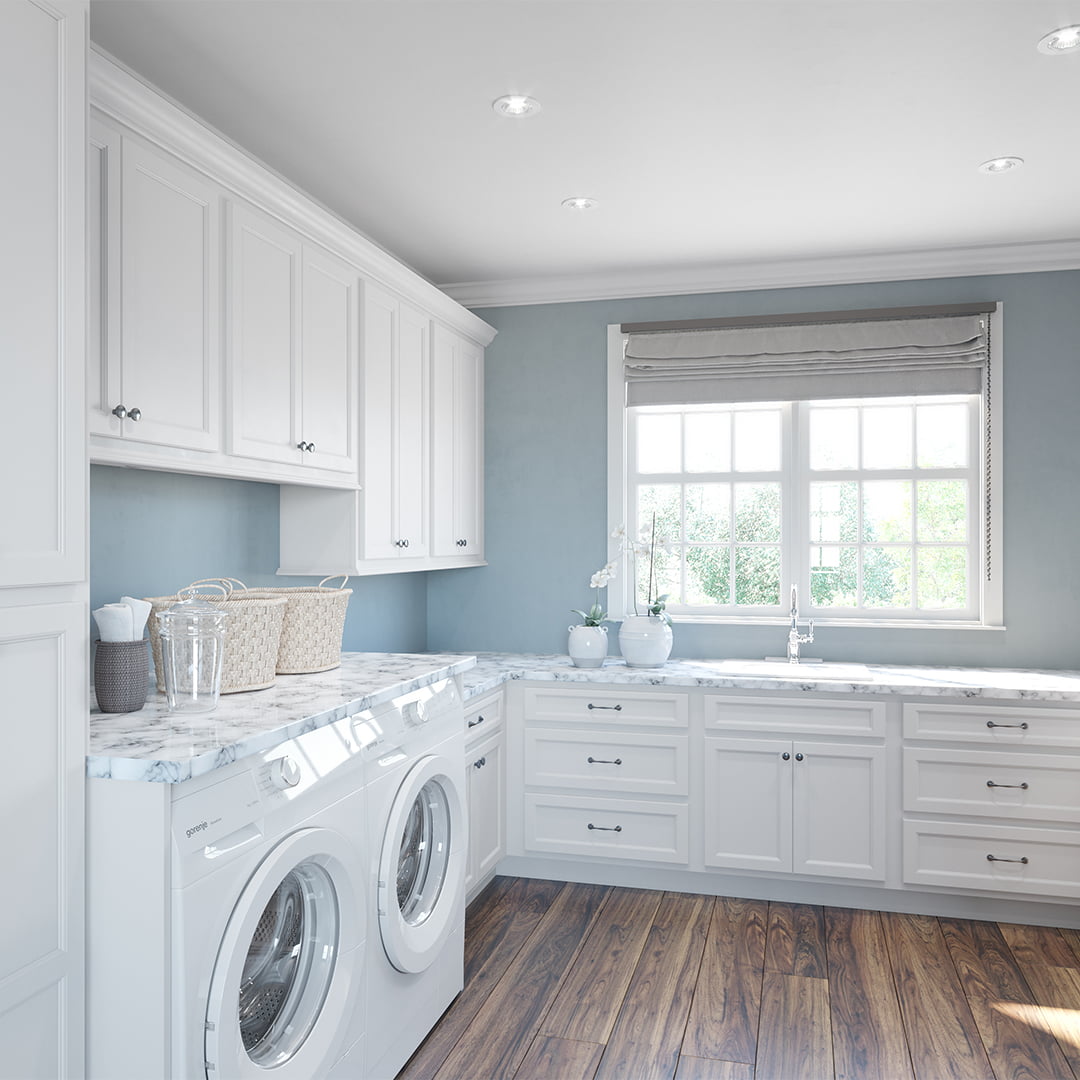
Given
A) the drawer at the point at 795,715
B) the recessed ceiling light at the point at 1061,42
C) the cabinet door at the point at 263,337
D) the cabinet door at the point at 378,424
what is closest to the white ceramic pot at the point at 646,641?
the drawer at the point at 795,715

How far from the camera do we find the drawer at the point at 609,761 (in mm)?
3445

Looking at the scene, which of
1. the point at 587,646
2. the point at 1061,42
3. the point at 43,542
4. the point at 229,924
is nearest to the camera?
the point at 43,542

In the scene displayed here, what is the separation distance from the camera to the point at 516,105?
7.88 feet

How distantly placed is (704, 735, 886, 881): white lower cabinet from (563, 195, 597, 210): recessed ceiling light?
2037 millimetres

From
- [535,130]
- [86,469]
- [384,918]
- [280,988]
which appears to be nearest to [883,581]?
[535,130]

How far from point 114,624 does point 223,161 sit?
1182 millimetres

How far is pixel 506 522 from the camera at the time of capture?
4234 mm

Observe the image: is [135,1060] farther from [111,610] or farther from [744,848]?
[744,848]

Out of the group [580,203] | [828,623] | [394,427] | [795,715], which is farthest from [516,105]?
[828,623]

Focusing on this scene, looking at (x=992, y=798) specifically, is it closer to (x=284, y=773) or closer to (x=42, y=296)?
(x=284, y=773)

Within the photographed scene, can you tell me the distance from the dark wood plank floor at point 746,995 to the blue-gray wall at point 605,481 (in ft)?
3.68

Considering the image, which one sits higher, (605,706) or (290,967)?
(605,706)

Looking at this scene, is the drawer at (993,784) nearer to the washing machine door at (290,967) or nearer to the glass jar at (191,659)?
the washing machine door at (290,967)

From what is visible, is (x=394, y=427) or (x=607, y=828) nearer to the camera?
(x=394, y=427)
